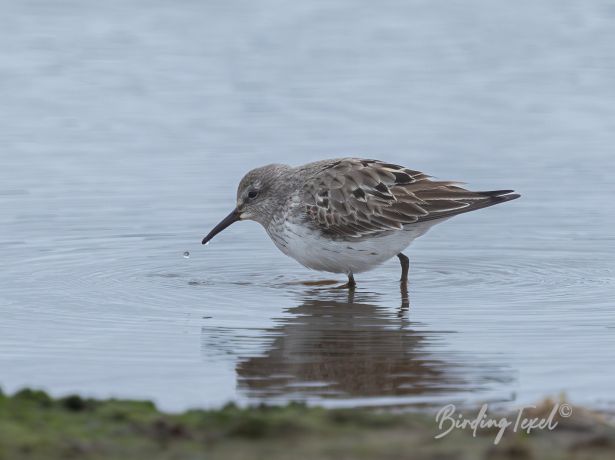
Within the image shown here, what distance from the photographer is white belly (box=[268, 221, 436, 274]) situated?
11500mm

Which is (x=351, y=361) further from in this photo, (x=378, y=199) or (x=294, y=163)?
(x=294, y=163)

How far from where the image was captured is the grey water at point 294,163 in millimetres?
8781

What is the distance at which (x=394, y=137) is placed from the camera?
16.2 metres

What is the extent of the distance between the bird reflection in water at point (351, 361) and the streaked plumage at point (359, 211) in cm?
81

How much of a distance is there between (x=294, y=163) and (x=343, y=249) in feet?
12.5

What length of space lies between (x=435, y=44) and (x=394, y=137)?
4.72m

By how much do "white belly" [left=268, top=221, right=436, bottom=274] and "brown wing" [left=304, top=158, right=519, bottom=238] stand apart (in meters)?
0.09

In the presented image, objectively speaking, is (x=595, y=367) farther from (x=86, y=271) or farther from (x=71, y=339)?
(x=86, y=271)

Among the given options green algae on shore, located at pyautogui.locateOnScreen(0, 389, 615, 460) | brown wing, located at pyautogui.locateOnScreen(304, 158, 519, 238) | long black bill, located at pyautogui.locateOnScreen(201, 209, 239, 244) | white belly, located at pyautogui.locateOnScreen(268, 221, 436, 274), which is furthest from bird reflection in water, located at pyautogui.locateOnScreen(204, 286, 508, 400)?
long black bill, located at pyautogui.locateOnScreen(201, 209, 239, 244)

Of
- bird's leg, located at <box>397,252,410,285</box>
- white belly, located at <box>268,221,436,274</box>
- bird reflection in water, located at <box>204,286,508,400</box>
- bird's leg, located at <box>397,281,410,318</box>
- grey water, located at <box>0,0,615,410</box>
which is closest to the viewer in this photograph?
bird reflection in water, located at <box>204,286,508,400</box>

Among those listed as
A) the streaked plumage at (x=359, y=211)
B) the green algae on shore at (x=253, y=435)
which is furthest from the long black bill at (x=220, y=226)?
the green algae on shore at (x=253, y=435)

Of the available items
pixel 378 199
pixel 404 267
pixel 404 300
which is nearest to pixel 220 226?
pixel 378 199

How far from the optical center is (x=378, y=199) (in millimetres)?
11734

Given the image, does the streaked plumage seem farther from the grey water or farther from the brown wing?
the grey water
